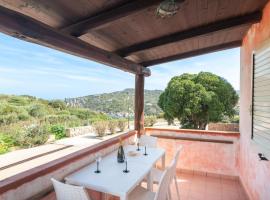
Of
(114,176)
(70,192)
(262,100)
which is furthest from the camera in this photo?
(262,100)

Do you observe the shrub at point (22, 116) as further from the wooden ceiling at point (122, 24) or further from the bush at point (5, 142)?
the wooden ceiling at point (122, 24)

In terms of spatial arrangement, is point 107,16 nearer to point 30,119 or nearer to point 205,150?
point 205,150

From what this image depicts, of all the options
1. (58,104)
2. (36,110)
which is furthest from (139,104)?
(36,110)

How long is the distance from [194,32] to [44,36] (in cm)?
192

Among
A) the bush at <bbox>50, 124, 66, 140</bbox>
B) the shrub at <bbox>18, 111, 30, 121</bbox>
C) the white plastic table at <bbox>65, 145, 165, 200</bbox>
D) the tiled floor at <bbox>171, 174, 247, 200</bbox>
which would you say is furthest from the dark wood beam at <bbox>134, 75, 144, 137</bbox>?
the bush at <bbox>50, 124, 66, 140</bbox>

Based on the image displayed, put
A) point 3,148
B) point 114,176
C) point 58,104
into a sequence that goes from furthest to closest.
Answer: point 58,104, point 3,148, point 114,176

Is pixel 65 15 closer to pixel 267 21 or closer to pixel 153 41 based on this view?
pixel 153 41

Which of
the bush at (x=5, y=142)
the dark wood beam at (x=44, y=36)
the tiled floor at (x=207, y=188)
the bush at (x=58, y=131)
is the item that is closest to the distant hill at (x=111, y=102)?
the bush at (x=58, y=131)

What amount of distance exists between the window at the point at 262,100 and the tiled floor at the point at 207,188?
1.29 meters

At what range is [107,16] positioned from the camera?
1.98 meters

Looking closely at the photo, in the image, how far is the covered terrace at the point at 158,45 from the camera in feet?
5.55

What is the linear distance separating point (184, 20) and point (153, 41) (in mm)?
675

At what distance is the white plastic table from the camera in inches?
66.5

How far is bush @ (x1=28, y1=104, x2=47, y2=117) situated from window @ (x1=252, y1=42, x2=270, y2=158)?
4.40 metres
